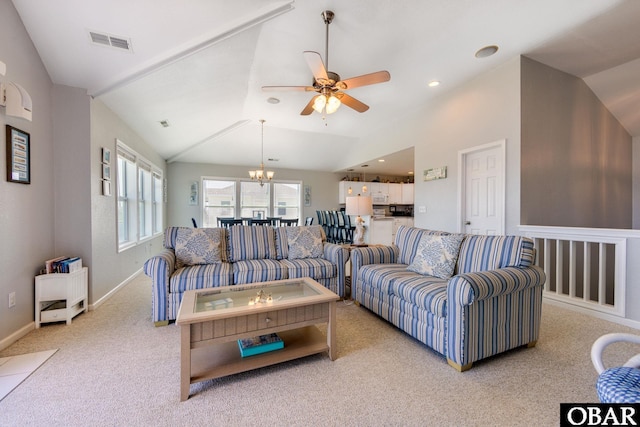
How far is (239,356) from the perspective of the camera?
6.06 ft

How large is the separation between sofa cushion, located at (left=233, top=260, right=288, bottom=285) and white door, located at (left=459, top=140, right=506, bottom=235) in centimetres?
295

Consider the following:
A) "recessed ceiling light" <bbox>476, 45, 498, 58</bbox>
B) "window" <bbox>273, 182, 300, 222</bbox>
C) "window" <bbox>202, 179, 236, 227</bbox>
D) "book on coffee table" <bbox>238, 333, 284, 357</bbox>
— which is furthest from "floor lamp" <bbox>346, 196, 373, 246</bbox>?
"window" <bbox>202, 179, 236, 227</bbox>

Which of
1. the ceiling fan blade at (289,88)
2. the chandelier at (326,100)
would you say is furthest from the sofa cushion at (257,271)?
the ceiling fan blade at (289,88)

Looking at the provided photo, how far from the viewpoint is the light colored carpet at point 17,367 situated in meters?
1.66

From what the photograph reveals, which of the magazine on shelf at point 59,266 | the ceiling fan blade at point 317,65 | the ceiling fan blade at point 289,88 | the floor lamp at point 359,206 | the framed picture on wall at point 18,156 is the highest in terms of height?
the ceiling fan blade at point 317,65

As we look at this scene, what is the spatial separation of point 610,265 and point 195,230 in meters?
5.98

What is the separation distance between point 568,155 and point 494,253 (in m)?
2.95

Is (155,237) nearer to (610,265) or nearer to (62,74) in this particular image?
(62,74)

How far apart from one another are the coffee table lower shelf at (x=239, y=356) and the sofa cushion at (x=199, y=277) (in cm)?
77

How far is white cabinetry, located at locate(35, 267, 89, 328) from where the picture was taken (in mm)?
2459

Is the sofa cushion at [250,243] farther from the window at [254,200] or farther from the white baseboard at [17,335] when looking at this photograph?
the window at [254,200]

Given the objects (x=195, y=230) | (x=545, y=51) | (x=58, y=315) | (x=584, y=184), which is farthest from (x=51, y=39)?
(x=584, y=184)

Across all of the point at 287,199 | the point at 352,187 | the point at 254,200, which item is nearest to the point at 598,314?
the point at 352,187

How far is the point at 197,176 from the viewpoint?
7418mm
